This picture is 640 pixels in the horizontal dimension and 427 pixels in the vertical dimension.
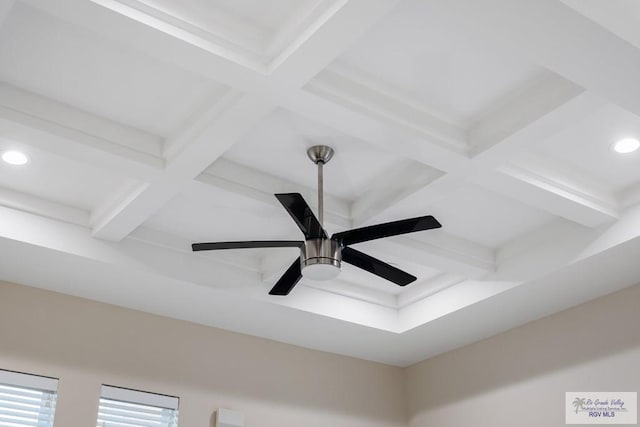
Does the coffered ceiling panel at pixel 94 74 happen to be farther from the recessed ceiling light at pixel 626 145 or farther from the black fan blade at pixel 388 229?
the recessed ceiling light at pixel 626 145

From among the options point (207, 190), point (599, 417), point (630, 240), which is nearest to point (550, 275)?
point (630, 240)

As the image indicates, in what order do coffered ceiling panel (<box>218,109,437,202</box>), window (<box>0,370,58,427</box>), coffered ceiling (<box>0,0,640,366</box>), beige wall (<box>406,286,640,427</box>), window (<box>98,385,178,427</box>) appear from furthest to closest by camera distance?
window (<box>98,385,178,427</box>) → beige wall (<box>406,286,640,427</box>) → window (<box>0,370,58,427</box>) → coffered ceiling panel (<box>218,109,437,202</box>) → coffered ceiling (<box>0,0,640,366</box>)

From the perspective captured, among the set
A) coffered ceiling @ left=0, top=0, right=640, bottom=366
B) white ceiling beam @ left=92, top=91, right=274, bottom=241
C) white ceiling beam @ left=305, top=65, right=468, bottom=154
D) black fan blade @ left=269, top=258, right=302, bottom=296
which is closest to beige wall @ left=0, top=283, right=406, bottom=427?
coffered ceiling @ left=0, top=0, right=640, bottom=366

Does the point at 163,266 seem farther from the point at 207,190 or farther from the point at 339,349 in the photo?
the point at 339,349

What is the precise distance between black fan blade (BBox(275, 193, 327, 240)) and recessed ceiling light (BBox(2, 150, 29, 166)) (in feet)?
3.95

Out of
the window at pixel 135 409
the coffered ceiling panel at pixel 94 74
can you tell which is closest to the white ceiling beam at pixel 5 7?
the coffered ceiling panel at pixel 94 74

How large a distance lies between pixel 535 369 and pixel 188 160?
2421mm

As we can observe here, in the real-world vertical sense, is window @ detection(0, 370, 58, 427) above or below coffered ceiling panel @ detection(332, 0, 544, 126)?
below

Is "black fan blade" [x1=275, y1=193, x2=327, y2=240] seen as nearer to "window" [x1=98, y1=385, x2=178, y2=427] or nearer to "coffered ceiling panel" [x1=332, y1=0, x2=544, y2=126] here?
"coffered ceiling panel" [x1=332, y1=0, x2=544, y2=126]

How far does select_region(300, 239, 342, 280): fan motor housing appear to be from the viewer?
321 centimetres

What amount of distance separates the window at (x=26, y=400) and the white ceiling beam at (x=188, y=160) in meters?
0.83

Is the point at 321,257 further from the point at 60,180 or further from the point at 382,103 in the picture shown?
the point at 60,180

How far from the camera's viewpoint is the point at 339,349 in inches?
203

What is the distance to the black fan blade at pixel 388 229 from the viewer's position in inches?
127
